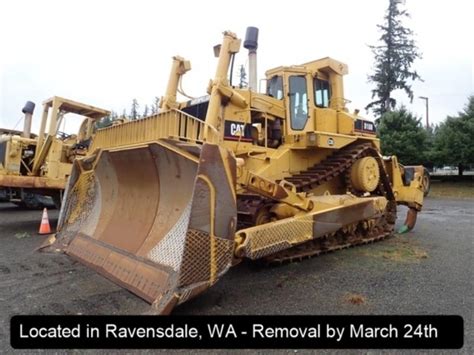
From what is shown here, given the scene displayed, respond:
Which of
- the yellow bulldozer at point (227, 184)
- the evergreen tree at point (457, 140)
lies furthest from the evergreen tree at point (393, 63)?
the yellow bulldozer at point (227, 184)

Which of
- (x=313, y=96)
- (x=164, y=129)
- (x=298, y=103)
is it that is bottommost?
(x=164, y=129)

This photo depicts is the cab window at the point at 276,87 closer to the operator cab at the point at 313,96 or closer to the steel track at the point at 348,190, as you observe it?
the operator cab at the point at 313,96

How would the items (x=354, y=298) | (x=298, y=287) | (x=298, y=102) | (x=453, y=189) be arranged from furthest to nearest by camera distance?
(x=453, y=189)
(x=298, y=102)
(x=298, y=287)
(x=354, y=298)

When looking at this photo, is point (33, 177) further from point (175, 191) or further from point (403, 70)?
point (403, 70)

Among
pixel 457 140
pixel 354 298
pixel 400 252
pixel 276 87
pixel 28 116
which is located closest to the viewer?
pixel 354 298

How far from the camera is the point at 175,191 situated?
4.13m

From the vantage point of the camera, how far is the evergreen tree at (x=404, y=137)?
21109mm

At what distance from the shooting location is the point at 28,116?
9883 millimetres

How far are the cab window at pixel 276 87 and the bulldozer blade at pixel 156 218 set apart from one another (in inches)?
124

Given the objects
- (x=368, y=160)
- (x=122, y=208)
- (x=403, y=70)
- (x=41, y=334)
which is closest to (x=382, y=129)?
(x=403, y=70)

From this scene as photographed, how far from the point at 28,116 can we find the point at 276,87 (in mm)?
7134

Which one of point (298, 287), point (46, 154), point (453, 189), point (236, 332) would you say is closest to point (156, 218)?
point (236, 332)

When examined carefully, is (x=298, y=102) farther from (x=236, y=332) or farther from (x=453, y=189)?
(x=453, y=189)

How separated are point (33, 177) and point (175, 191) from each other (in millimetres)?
5587
